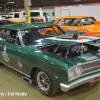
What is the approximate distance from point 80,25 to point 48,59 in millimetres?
4850

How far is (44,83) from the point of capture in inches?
123

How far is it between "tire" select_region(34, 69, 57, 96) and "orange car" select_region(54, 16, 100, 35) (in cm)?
412

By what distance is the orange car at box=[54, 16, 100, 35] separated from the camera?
6543 millimetres

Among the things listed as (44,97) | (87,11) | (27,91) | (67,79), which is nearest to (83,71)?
(67,79)

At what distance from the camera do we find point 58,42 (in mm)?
3131

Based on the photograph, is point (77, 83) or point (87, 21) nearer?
point (77, 83)

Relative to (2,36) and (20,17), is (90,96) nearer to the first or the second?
(2,36)

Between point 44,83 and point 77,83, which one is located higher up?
point 77,83

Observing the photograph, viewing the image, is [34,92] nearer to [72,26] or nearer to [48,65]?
[48,65]

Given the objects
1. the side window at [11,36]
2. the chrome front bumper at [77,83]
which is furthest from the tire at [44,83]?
the side window at [11,36]

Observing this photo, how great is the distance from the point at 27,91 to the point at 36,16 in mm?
13915

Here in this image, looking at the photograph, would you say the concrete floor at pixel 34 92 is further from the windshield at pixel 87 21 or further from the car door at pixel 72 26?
the windshield at pixel 87 21

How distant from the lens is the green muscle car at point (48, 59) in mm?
2625

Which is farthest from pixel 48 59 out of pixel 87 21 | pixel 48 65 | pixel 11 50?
pixel 87 21
